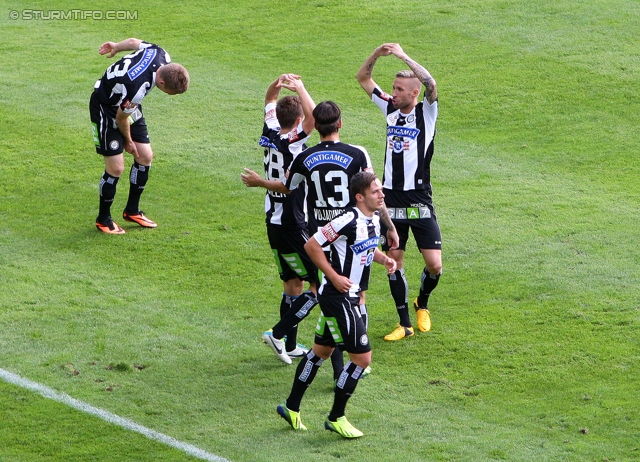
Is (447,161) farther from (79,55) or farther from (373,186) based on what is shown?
(79,55)

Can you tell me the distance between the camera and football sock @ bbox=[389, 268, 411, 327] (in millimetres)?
8750

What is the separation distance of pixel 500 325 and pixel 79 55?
1073 centimetres

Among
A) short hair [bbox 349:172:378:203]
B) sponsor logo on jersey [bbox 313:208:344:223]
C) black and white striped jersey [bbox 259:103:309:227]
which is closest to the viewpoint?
short hair [bbox 349:172:378:203]

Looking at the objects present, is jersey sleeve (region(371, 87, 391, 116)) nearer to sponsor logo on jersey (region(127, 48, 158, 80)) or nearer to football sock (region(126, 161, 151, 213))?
sponsor logo on jersey (region(127, 48, 158, 80))

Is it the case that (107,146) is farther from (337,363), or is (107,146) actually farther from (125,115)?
(337,363)

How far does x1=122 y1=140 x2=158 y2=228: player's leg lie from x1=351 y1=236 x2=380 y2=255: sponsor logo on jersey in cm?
492

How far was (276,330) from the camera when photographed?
8.21 meters

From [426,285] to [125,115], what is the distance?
4.01 meters

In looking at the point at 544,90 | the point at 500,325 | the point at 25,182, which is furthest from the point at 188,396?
the point at 544,90

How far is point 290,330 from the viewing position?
27.2 ft

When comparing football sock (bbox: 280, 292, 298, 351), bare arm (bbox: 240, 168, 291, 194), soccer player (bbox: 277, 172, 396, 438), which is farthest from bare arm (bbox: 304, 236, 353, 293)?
football sock (bbox: 280, 292, 298, 351)

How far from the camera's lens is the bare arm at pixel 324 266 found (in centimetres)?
678

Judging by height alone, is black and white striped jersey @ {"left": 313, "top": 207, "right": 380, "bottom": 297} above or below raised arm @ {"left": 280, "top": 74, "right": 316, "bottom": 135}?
below

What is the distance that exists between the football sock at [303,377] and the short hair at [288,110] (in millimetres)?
2054
